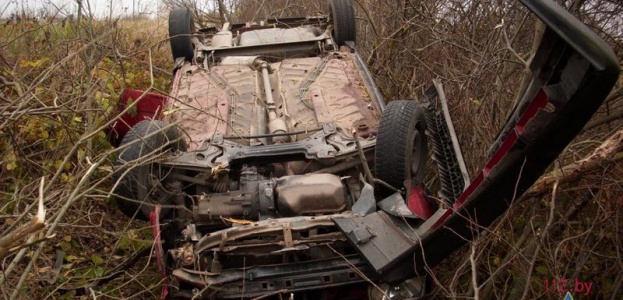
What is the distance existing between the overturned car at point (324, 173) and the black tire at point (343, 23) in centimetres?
84

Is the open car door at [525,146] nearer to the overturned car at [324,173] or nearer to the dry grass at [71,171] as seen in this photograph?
the overturned car at [324,173]

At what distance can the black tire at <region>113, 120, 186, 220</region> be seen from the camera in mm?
3990

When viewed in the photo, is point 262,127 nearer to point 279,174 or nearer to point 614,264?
point 279,174

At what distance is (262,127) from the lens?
4840mm

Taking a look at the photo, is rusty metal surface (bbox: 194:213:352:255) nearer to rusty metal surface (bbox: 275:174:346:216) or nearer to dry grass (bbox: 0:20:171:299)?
rusty metal surface (bbox: 275:174:346:216)

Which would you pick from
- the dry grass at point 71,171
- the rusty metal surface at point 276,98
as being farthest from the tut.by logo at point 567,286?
the dry grass at point 71,171

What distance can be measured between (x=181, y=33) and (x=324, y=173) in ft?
10.3

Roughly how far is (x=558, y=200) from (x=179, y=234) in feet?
8.37

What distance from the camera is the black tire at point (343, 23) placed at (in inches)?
251

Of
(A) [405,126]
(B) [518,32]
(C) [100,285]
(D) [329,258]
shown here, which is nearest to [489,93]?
(B) [518,32]

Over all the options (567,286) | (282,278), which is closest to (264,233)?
(282,278)

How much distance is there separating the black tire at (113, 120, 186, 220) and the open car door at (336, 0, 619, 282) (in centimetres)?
143

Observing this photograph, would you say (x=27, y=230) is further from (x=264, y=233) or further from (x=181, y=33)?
(x=181, y=33)

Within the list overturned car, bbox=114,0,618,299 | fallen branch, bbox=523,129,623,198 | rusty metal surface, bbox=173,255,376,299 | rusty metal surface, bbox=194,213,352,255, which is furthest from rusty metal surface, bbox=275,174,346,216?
fallen branch, bbox=523,129,623,198
